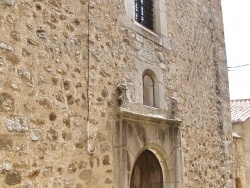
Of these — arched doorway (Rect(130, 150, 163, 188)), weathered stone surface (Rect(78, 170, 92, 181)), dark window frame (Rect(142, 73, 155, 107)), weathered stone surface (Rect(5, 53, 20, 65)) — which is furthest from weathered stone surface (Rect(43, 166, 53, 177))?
dark window frame (Rect(142, 73, 155, 107))

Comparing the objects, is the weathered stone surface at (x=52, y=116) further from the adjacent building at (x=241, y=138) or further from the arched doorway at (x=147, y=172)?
the adjacent building at (x=241, y=138)

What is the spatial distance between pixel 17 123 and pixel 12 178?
1.57 feet

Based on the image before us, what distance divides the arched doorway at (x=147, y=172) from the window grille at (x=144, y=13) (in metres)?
1.94

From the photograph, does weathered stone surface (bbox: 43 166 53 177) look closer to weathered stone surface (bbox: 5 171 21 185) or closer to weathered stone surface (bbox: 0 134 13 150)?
weathered stone surface (bbox: 5 171 21 185)

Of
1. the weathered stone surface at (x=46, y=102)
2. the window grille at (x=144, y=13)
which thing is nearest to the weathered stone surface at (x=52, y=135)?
the weathered stone surface at (x=46, y=102)

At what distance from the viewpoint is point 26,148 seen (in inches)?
134

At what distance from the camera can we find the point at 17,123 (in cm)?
336

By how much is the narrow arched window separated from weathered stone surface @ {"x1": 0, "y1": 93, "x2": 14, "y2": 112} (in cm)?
246

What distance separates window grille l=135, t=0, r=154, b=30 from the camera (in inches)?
223

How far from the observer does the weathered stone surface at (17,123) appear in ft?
10.8

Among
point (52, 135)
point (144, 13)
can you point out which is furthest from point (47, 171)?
point (144, 13)

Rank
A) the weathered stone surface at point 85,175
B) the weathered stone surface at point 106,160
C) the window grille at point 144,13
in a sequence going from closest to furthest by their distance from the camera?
the weathered stone surface at point 85,175, the weathered stone surface at point 106,160, the window grille at point 144,13

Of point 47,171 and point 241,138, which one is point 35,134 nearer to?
point 47,171

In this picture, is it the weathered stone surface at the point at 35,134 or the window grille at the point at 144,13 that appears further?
the window grille at the point at 144,13
